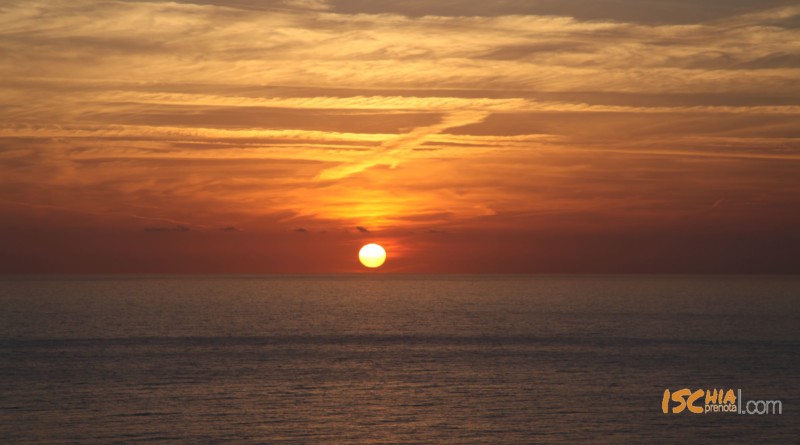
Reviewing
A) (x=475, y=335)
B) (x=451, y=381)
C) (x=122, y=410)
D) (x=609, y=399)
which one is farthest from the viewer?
(x=475, y=335)

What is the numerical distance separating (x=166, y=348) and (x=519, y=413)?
61.0 m

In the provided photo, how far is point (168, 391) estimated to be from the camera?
241 ft

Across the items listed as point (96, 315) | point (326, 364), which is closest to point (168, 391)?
point (326, 364)

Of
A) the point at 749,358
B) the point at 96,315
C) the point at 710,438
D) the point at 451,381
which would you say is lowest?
the point at 96,315

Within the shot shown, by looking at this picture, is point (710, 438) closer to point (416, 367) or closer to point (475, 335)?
point (416, 367)

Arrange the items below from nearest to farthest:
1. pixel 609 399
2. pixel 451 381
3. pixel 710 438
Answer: pixel 710 438, pixel 609 399, pixel 451 381

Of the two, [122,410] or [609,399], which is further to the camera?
[609,399]
